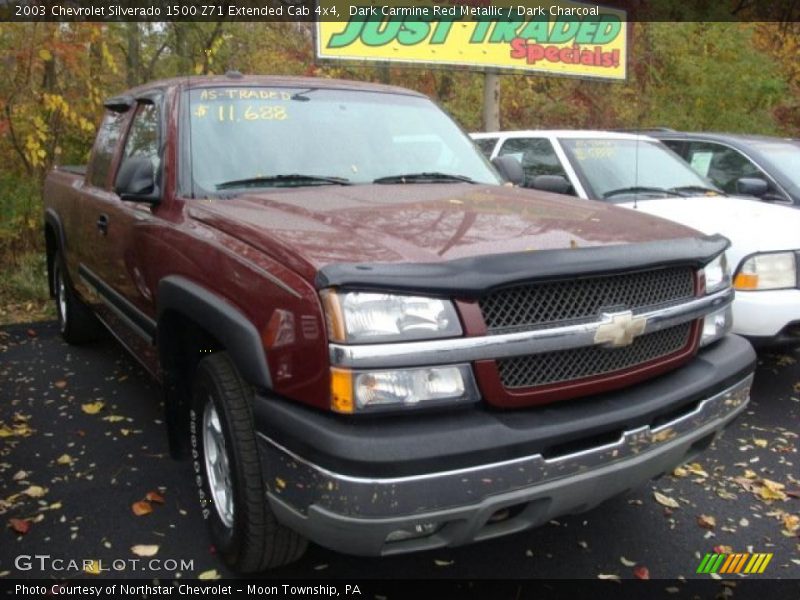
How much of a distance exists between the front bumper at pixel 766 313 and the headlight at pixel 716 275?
1.50 metres

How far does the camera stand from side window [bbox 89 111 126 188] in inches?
175

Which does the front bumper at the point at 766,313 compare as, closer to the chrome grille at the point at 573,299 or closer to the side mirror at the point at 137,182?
the chrome grille at the point at 573,299

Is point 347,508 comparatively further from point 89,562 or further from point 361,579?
point 89,562

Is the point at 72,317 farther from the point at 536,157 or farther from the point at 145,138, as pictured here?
the point at 536,157

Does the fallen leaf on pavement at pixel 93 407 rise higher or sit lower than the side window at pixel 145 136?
lower

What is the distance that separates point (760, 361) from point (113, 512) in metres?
4.69

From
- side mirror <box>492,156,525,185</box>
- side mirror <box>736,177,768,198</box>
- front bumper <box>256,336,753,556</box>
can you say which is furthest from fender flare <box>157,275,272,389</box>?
side mirror <box>736,177,768,198</box>

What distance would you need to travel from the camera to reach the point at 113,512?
127 inches

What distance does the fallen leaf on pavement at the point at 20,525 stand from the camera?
10.0 feet

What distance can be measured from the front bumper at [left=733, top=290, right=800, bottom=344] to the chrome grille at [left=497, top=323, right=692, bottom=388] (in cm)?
196

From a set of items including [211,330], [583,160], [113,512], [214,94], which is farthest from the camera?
[583,160]

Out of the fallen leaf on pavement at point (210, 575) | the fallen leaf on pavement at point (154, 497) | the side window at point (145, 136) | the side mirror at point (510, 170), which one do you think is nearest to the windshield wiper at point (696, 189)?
the side mirror at point (510, 170)

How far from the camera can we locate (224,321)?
237 cm

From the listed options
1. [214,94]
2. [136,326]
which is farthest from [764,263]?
[136,326]
